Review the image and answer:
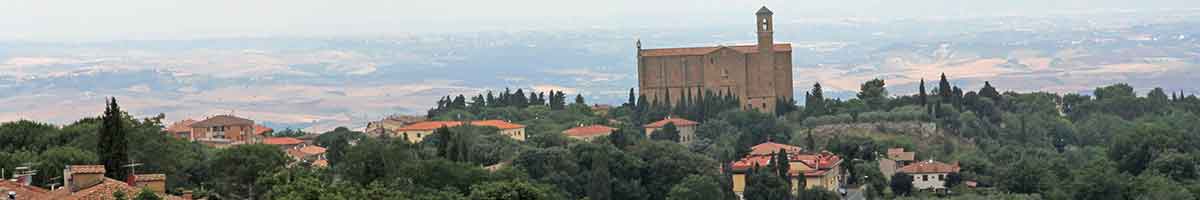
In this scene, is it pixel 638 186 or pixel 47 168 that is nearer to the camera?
pixel 47 168

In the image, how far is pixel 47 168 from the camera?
50.5 metres

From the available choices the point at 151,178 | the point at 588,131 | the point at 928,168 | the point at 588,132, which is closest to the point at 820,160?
the point at 928,168

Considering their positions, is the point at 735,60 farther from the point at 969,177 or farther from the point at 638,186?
the point at 638,186

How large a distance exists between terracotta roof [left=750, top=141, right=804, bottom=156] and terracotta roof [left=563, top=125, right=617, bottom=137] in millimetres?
5826

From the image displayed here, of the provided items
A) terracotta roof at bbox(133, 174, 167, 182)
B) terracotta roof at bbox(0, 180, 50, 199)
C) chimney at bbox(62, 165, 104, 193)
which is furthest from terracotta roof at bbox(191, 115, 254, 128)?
chimney at bbox(62, 165, 104, 193)

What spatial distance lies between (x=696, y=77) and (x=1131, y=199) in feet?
118

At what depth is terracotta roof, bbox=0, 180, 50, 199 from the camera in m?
41.0

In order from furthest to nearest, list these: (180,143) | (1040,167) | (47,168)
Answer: (1040,167)
(180,143)
(47,168)

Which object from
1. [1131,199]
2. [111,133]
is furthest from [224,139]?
[111,133]

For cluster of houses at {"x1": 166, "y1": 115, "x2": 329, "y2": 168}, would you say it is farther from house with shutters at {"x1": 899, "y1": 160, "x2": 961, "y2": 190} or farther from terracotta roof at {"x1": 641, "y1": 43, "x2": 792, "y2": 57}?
house with shutters at {"x1": 899, "y1": 160, "x2": 961, "y2": 190}

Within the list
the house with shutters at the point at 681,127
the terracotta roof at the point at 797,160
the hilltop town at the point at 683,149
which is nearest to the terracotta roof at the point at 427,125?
the hilltop town at the point at 683,149

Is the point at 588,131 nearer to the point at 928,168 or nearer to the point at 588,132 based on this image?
the point at 588,132

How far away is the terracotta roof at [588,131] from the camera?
96.8 meters

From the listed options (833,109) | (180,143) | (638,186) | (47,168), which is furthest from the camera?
(833,109)
